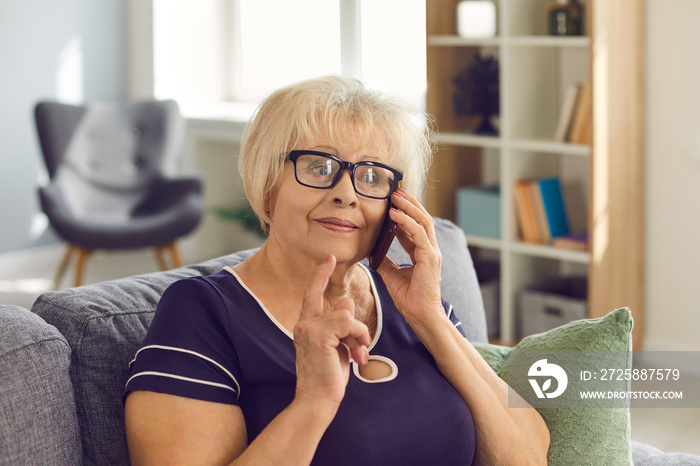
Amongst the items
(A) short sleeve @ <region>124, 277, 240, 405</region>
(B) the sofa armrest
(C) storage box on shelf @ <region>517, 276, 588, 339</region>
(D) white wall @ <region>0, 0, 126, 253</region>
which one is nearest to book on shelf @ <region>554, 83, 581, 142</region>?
(C) storage box on shelf @ <region>517, 276, 588, 339</region>

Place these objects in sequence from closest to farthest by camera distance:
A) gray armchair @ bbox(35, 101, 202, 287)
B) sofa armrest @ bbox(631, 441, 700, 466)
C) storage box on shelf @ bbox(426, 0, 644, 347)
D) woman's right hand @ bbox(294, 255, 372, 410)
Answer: woman's right hand @ bbox(294, 255, 372, 410) < sofa armrest @ bbox(631, 441, 700, 466) < storage box on shelf @ bbox(426, 0, 644, 347) < gray armchair @ bbox(35, 101, 202, 287)

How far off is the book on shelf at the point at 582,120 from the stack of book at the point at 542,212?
0.22 m

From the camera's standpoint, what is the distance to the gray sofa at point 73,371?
107 cm

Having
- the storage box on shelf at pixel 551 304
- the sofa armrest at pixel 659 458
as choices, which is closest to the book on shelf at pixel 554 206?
the storage box on shelf at pixel 551 304

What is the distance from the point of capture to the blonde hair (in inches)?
50.1

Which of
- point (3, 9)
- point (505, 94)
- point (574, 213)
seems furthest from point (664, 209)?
point (3, 9)

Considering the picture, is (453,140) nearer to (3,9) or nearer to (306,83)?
(306,83)

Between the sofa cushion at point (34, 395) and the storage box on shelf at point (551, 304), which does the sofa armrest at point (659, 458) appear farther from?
the storage box on shelf at point (551, 304)

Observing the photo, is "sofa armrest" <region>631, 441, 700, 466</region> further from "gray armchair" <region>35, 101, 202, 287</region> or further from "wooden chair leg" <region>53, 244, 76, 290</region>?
"wooden chair leg" <region>53, 244, 76, 290</region>

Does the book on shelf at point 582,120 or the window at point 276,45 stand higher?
the window at point 276,45

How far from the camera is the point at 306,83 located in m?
1.32

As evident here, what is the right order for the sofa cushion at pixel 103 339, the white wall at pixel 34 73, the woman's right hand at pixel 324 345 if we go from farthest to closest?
the white wall at pixel 34 73 < the sofa cushion at pixel 103 339 < the woman's right hand at pixel 324 345

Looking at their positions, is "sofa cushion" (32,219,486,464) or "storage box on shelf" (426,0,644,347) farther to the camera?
"storage box on shelf" (426,0,644,347)
